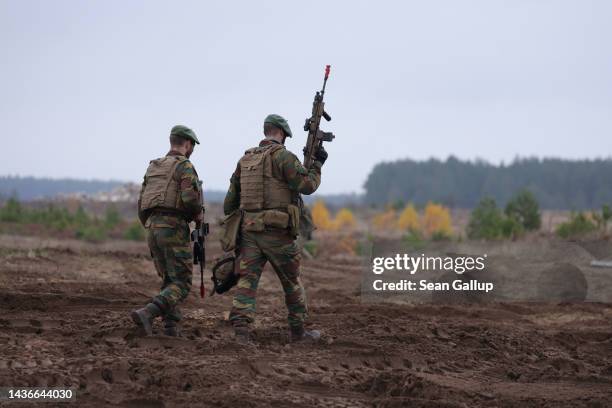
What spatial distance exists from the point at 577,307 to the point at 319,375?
7.87m

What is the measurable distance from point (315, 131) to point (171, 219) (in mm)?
1703

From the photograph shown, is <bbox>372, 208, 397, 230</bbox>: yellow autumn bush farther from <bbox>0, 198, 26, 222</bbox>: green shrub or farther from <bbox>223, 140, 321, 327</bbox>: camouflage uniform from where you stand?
<bbox>223, 140, 321, 327</bbox>: camouflage uniform

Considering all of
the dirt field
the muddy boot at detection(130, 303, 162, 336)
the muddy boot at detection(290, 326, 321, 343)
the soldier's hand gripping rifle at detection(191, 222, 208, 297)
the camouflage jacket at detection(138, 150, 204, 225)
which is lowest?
the dirt field

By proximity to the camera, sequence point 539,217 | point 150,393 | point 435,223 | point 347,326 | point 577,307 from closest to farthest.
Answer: point 150,393, point 347,326, point 577,307, point 539,217, point 435,223

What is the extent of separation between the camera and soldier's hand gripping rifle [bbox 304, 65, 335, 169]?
8359 millimetres

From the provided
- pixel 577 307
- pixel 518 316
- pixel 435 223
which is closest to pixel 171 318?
pixel 518 316

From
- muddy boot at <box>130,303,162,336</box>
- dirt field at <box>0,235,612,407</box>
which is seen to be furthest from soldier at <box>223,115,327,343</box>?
muddy boot at <box>130,303,162,336</box>

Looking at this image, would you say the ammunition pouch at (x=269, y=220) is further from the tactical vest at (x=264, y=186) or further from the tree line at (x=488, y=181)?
the tree line at (x=488, y=181)

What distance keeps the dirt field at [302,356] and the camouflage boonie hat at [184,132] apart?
6.54 ft

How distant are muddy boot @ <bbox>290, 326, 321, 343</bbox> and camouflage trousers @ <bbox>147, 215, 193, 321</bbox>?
1.14m

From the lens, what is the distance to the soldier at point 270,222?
790cm

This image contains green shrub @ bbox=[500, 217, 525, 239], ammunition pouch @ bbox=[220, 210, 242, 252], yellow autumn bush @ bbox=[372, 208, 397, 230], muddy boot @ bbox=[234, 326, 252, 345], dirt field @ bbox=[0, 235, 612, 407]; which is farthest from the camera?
yellow autumn bush @ bbox=[372, 208, 397, 230]

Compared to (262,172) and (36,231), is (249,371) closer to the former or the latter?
(262,172)

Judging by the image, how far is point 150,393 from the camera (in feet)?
19.6
